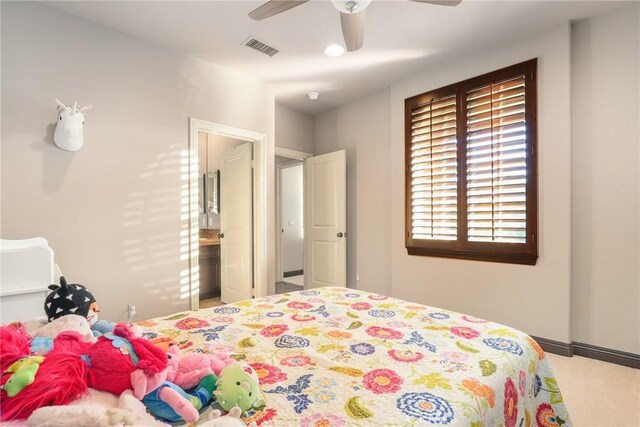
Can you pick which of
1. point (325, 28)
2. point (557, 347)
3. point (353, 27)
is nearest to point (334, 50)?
point (325, 28)

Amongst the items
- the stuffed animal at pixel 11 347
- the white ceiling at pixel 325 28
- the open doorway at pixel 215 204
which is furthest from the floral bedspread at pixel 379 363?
the open doorway at pixel 215 204

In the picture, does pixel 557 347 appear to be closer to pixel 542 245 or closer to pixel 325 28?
pixel 542 245

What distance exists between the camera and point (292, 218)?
7.07 metres

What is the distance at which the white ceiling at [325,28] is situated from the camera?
8.28 feet

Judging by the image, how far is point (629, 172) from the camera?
2.56 meters

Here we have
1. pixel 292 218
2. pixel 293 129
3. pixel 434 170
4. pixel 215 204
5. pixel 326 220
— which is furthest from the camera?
pixel 292 218

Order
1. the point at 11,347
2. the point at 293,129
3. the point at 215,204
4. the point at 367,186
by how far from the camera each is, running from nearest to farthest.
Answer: the point at 11,347
the point at 367,186
the point at 293,129
the point at 215,204

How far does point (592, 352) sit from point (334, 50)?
11.0ft

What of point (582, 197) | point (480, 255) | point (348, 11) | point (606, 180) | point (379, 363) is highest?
point (348, 11)

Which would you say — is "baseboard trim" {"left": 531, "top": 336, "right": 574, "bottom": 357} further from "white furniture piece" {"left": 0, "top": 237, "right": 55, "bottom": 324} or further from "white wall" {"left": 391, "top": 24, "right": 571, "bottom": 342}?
"white furniture piece" {"left": 0, "top": 237, "right": 55, "bottom": 324}

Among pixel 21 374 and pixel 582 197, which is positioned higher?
pixel 582 197

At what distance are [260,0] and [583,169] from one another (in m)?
2.85

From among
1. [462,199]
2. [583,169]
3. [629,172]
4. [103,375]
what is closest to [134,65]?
[103,375]

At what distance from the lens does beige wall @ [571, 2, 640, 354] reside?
2.55 metres
